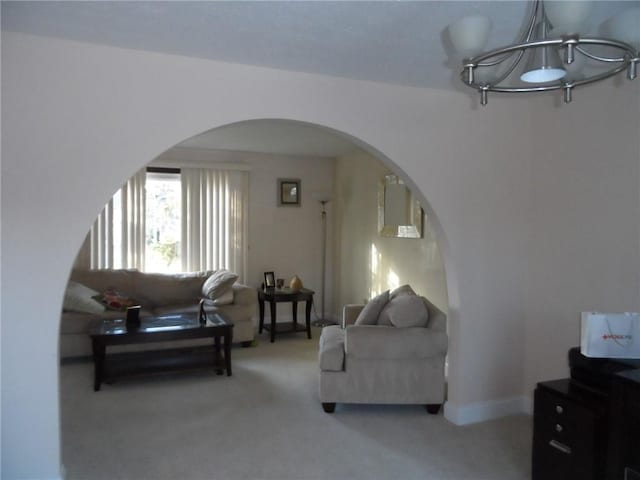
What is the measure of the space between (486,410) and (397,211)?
7.21 ft

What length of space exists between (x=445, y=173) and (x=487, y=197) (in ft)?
1.23

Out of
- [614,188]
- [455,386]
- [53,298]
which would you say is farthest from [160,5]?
[455,386]

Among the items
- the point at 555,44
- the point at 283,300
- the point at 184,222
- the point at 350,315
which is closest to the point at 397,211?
the point at 350,315

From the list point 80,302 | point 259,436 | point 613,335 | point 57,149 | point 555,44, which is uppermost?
point 555,44

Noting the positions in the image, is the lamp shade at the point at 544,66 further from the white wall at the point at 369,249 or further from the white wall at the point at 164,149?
the white wall at the point at 369,249

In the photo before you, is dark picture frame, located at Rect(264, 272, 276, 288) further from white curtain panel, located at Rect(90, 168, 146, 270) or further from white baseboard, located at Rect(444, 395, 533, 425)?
white baseboard, located at Rect(444, 395, 533, 425)

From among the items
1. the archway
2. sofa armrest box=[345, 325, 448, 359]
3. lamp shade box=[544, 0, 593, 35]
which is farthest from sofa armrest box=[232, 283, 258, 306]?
lamp shade box=[544, 0, 593, 35]

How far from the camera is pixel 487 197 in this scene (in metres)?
3.31

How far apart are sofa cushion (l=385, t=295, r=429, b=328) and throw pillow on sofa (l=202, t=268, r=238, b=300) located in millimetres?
2226

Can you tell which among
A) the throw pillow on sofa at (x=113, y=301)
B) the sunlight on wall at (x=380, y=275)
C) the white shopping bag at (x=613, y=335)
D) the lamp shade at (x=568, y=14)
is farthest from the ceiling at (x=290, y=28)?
the throw pillow on sofa at (x=113, y=301)

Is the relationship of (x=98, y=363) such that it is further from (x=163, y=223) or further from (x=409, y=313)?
(x=409, y=313)

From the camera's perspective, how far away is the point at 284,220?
6.36 m

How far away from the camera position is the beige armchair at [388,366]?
11.1 ft

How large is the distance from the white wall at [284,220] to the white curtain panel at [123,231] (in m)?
0.93
